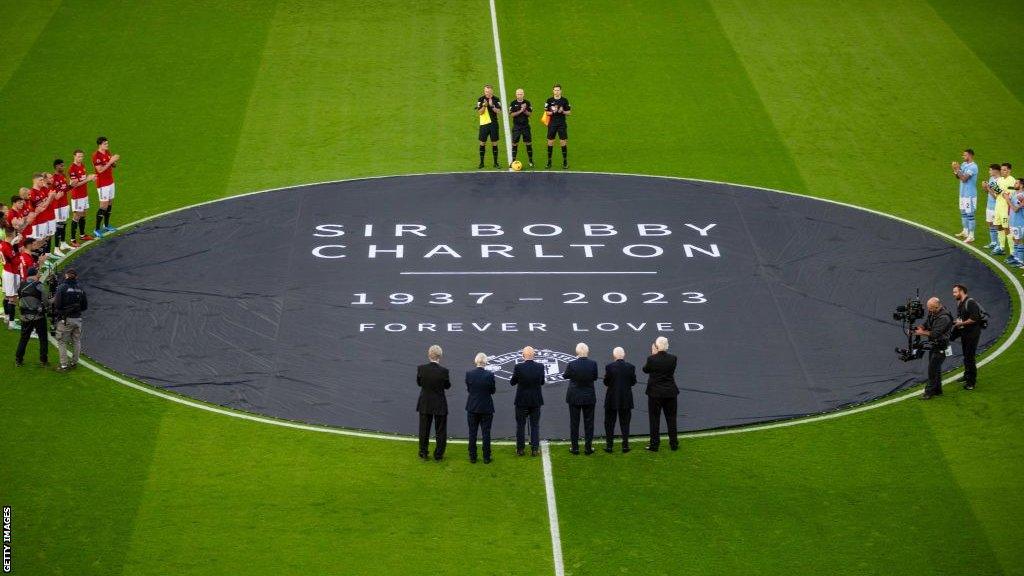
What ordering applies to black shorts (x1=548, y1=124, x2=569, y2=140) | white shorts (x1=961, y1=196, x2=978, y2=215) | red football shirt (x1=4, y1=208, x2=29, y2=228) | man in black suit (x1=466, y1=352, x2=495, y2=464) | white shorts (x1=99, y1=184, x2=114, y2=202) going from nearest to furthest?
man in black suit (x1=466, y1=352, x2=495, y2=464) < red football shirt (x1=4, y1=208, x2=29, y2=228) < white shorts (x1=961, y1=196, x2=978, y2=215) < white shorts (x1=99, y1=184, x2=114, y2=202) < black shorts (x1=548, y1=124, x2=569, y2=140)

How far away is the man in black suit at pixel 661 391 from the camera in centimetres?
2070

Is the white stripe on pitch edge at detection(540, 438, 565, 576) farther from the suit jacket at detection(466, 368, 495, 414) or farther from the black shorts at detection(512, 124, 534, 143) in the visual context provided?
the black shorts at detection(512, 124, 534, 143)

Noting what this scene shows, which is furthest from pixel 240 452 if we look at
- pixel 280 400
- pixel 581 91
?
pixel 581 91

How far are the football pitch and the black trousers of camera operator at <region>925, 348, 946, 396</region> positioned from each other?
0.87 ft

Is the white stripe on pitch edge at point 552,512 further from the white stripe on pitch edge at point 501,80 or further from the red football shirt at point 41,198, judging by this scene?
the white stripe on pitch edge at point 501,80

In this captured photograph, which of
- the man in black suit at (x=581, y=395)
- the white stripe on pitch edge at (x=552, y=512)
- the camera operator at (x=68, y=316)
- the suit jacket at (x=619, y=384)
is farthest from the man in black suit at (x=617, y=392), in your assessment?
the camera operator at (x=68, y=316)

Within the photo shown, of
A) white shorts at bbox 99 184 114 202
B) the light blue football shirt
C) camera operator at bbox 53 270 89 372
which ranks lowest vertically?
camera operator at bbox 53 270 89 372

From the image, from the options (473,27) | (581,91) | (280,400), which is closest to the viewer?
(280,400)

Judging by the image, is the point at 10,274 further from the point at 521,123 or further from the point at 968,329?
the point at 968,329

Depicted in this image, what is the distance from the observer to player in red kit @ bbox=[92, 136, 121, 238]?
28.8 m

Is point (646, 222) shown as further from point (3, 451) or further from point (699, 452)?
point (3, 451)

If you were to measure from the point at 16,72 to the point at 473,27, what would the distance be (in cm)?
1262

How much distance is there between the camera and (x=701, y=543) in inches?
723

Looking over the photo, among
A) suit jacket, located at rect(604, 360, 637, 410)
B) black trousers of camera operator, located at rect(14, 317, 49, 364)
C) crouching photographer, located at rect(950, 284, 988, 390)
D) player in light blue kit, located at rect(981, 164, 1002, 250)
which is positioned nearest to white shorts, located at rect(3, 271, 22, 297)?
black trousers of camera operator, located at rect(14, 317, 49, 364)
